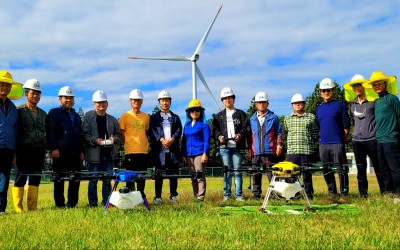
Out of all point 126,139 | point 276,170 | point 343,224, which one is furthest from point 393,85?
point 126,139

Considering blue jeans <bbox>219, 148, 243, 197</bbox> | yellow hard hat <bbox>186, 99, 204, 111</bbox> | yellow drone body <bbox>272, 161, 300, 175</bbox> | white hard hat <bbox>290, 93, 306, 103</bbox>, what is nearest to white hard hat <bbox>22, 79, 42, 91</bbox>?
yellow hard hat <bbox>186, 99, 204, 111</bbox>

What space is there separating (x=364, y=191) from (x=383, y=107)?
2.09 m

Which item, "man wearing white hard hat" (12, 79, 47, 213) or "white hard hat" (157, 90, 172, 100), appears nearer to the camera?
"man wearing white hard hat" (12, 79, 47, 213)

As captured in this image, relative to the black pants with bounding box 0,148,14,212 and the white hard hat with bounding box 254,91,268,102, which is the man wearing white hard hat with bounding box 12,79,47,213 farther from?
the white hard hat with bounding box 254,91,268,102

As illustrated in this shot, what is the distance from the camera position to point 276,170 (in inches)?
293

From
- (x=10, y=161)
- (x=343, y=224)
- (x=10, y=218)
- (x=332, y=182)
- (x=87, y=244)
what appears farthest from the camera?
(x=332, y=182)

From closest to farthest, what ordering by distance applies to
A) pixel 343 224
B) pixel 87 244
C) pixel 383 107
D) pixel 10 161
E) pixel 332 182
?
pixel 87 244 < pixel 343 224 < pixel 10 161 < pixel 383 107 < pixel 332 182

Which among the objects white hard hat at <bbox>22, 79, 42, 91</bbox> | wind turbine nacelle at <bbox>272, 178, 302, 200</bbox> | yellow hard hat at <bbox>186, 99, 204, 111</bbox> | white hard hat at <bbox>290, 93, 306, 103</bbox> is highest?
white hard hat at <bbox>22, 79, 42, 91</bbox>

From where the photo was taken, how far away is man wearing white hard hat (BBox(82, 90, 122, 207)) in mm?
9695

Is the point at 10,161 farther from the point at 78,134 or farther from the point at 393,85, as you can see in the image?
the point at 393,85

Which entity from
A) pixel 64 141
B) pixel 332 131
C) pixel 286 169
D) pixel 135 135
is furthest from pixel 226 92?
pixel 64 141

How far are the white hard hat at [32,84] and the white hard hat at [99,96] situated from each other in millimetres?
1157

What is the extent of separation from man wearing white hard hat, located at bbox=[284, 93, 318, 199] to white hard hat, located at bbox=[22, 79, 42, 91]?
586 centimetres

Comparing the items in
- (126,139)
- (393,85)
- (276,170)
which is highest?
(393,85)
